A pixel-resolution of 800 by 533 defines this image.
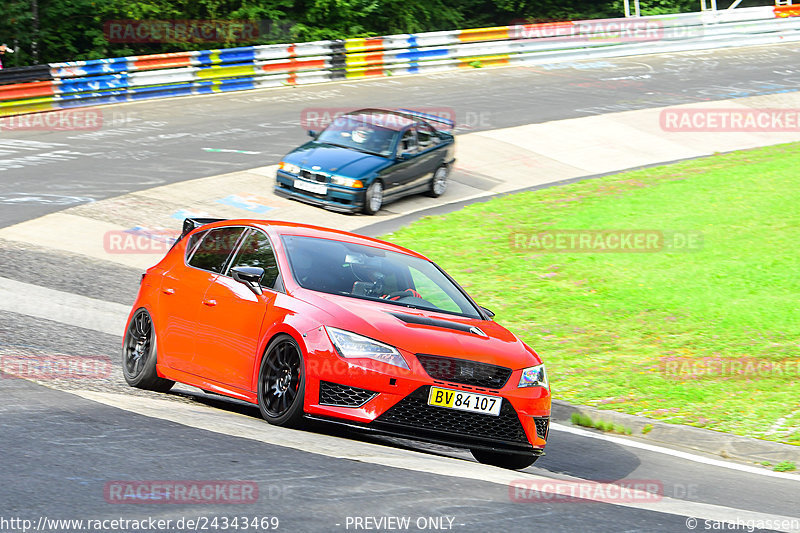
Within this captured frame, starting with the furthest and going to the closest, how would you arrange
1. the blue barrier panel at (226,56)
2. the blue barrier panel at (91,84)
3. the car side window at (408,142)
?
the blue barrier panel at (226,56)
the blue barrier panel at (91,84)
the car side window at (408,142)

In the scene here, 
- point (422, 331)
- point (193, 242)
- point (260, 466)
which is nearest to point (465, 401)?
point (422, 331)

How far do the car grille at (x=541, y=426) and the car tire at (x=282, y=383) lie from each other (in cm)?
168

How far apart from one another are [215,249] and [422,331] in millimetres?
2249

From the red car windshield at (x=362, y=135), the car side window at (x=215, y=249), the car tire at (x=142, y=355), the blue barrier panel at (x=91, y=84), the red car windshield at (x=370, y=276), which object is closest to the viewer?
the red car windshield at (x=370, y=276)

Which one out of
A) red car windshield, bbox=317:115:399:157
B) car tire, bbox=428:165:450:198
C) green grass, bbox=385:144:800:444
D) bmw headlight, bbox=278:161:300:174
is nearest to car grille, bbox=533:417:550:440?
green grass, bbox=385:144:800:444

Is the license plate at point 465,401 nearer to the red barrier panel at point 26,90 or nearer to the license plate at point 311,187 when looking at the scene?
the license plate at point 311,187

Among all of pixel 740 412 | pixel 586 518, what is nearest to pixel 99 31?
pixel 740 412

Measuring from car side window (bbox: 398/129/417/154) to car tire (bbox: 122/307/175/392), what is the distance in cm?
1119

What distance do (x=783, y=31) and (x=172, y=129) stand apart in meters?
25.2

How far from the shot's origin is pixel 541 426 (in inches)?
282

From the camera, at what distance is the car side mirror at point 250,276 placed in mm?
7266

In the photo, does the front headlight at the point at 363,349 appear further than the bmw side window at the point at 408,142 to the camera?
No

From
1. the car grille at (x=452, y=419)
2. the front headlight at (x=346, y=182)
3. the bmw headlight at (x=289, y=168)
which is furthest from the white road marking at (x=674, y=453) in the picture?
the bmw headlight at (x=289, y=168)

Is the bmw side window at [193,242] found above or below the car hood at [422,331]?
above
